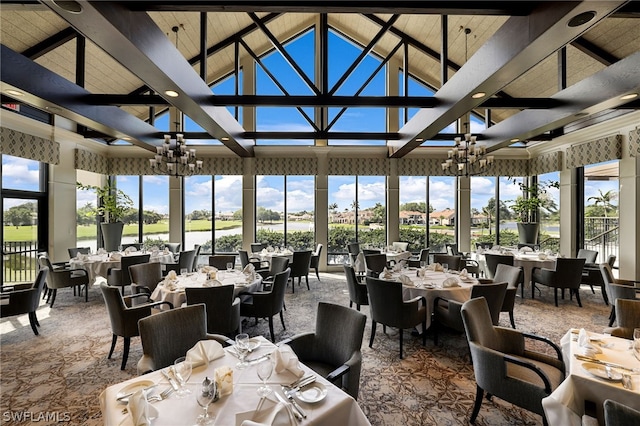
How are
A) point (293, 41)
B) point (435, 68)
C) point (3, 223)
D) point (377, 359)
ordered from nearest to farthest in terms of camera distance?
point (377, 359) → point (3, 223) → point (435, 68) → point (293, 41)

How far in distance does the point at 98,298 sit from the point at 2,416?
3.82 metres

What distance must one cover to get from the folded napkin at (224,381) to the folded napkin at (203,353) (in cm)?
34

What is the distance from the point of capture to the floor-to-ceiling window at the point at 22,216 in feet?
18.9

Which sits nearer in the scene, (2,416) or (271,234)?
(2,416)

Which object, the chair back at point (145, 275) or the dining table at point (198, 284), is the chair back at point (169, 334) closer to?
the dining table at point (198, 284)

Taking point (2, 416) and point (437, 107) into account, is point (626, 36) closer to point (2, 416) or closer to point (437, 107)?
point (437, 107)

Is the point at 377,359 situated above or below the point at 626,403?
below

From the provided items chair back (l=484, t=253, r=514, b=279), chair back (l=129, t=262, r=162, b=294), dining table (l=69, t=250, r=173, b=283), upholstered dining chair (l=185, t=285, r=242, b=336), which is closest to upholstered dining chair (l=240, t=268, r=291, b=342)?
upholstered dining chair (l=185, t=285, r=242, b=336)

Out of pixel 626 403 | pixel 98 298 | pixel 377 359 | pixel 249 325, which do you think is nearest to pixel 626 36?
pixel 626 403

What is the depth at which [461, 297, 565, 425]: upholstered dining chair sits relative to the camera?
1936 millimetres

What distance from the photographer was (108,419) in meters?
1.36

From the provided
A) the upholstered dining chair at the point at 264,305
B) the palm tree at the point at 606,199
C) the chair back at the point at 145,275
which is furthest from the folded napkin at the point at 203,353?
the palm tree at the point at 606,199

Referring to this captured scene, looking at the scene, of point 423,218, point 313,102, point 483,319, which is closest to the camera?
point 483,319

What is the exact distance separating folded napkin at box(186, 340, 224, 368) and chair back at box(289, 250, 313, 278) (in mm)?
4334
